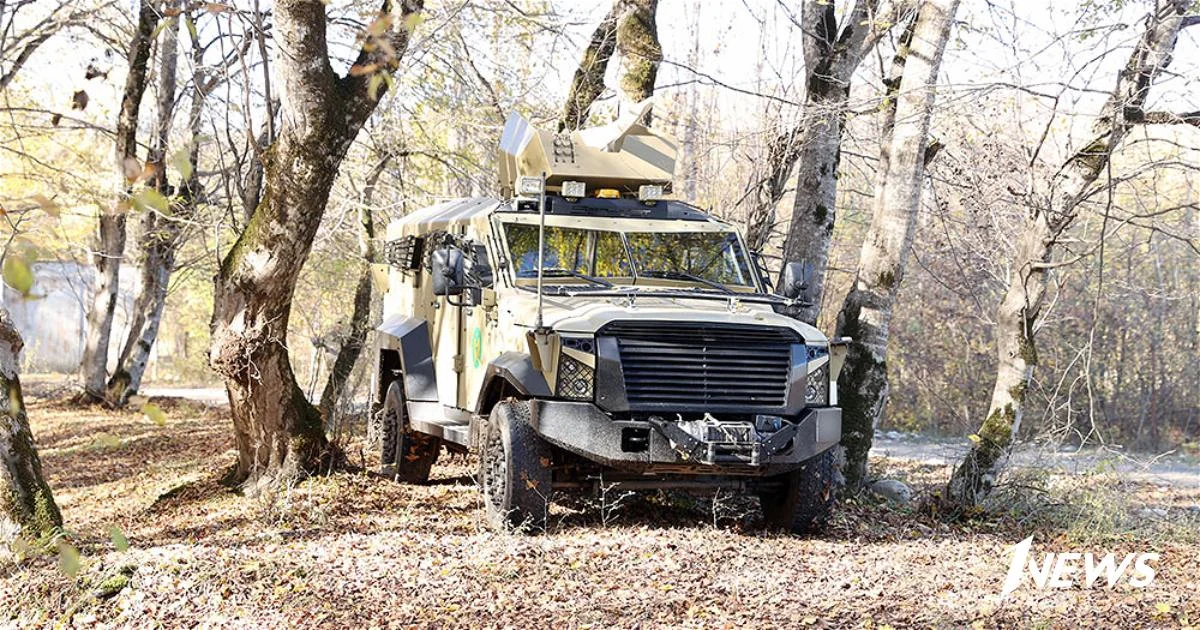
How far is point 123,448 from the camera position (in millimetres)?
17047

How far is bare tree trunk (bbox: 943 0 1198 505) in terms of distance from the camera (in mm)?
10258

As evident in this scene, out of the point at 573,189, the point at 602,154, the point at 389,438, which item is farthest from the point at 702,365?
the point at 389,438

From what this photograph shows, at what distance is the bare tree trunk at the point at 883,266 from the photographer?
10719 mm

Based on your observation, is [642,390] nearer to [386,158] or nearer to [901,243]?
[901,243]

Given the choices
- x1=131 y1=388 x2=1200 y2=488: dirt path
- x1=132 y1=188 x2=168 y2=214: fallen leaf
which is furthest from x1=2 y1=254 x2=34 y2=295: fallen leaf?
x1=131 y1=388 x2=1200 y2=488: dirt path

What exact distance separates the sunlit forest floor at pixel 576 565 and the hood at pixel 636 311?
4.60 ft

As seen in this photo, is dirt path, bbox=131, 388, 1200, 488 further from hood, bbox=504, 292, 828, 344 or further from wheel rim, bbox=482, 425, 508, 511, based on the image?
wheel rim, bbox=482, 425, 508, 511

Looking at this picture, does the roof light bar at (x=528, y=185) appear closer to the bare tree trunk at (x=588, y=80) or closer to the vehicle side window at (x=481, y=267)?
the vehicle side window at (x=481, y=267)

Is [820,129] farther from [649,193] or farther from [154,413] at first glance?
[154,413]

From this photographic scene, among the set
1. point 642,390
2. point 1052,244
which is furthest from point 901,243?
point 642,390

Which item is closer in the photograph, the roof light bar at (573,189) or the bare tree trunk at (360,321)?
the roof light bar at (573,189)

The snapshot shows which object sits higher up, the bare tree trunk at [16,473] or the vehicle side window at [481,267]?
the vehicle side window at [481,267]

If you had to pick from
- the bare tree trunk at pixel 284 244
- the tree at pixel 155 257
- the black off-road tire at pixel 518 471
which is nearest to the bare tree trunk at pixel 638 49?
the bare tree trunk at pixel 284 244

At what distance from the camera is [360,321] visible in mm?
18266
